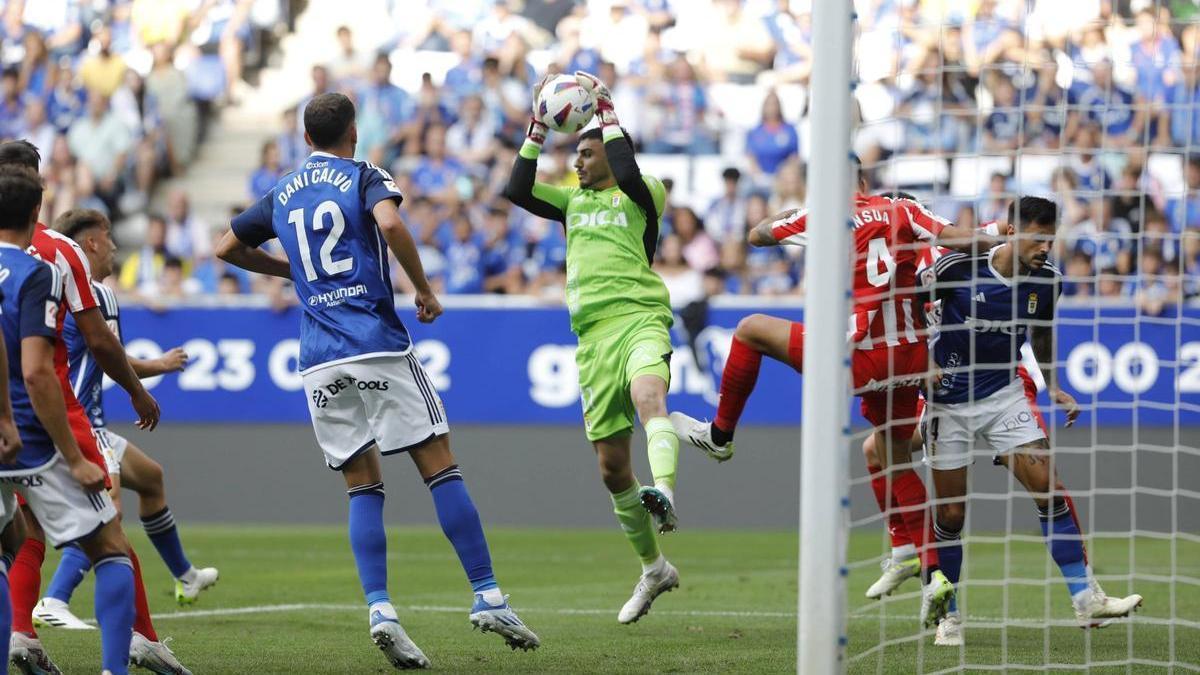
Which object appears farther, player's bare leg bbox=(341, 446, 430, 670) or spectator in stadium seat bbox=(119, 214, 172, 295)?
spectator in stadium seat bbox=(119, 214, 172, 295)

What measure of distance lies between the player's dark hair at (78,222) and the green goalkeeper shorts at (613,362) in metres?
2.38

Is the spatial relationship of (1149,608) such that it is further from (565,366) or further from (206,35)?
(206,35)

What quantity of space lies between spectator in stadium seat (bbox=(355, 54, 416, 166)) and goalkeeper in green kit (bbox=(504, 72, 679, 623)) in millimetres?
9983

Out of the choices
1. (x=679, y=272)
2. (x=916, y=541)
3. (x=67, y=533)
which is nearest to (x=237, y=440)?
(x=679, y=272)

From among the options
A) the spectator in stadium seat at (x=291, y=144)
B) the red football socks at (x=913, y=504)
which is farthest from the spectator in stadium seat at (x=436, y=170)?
the red football socks at (x=913, y=504)

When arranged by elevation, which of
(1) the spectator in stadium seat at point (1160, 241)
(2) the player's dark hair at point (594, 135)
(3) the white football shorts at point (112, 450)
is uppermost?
(2) the player's dark hair at point (594, 135)

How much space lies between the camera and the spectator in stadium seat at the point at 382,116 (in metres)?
17.9

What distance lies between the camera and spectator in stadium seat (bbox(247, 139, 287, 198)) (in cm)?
1786

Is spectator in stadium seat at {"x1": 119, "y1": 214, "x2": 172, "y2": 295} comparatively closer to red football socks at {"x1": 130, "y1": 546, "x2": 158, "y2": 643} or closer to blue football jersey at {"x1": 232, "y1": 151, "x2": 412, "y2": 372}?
blue football jersey at {"x1": 232, "y1": 151, "x2": 412, "y2": 372}

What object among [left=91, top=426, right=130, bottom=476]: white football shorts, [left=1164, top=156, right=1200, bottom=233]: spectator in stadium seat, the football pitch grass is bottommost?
Result: the football pitch grass

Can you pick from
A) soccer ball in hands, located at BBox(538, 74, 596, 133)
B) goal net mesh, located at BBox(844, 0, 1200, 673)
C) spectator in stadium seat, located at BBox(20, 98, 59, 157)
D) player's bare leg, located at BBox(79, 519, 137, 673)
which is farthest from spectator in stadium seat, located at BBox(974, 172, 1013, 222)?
spectator in stadium seat, located at BBox(20, 98, 59, 157)

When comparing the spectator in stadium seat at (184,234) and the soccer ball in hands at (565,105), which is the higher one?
the soccer ball in hands at (565,105)

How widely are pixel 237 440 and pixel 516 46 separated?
5727 millimetres

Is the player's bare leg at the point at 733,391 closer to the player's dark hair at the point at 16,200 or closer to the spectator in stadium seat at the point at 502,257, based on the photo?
the player's dark hair at the point at 16,200
